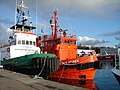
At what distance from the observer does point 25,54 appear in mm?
23281

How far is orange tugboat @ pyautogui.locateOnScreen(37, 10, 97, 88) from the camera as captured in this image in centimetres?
2081

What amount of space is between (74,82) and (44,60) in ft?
13.2

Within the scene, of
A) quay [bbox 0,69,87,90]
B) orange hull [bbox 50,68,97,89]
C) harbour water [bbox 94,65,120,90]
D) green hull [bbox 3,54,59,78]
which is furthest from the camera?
orange hull [bbox 50,68,97,89]

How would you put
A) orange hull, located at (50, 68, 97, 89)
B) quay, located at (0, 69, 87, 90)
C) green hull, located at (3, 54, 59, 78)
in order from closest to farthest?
quay, located at (0, 69, 87, 90) < green hull, located at (3, 54, 59, 78) < orange hull, located at (50, 68, 97, 89)

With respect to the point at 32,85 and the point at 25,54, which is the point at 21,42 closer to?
the point at 25,54

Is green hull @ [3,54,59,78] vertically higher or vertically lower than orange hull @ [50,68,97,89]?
higher

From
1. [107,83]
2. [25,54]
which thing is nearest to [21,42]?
[25,54]

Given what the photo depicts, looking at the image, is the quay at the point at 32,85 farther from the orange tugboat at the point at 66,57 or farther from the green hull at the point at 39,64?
the orange tugboat at the point at 66,57

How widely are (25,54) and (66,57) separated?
4.40 meters

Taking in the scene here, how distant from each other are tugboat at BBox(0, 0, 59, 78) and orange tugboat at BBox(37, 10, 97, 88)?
145 centimetres

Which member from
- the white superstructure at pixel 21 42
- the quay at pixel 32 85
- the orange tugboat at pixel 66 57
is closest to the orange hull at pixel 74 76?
the orange tugboat at pixel 66 57

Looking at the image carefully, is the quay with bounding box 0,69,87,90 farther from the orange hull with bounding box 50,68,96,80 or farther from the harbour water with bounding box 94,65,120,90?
the harbour water with bounding box 94,65,120,90

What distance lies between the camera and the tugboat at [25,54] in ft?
62.0

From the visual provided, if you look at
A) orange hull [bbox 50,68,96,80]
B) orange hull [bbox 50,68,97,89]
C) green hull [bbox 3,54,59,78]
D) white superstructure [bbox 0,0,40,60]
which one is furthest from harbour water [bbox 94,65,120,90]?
white superstructure [bbox 0,0,40,60]
